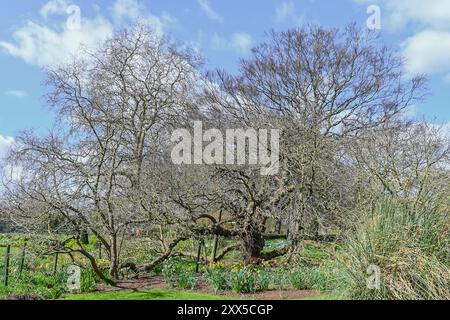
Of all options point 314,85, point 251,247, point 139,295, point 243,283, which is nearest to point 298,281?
point 243,283

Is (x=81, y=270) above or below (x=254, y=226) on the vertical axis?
below

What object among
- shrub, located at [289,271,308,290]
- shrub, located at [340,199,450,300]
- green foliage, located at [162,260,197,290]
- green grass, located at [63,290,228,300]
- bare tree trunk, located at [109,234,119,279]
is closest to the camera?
shrub, located at [340,199,450,300]

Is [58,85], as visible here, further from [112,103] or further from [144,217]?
[144,217]

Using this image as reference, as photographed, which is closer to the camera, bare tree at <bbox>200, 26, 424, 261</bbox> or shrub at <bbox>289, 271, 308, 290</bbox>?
shrub at <bbox>289, 271, 308, 290</bbox>

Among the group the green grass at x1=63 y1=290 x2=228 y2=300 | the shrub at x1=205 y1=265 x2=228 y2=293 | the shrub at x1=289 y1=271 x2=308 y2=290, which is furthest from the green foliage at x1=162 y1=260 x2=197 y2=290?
the shrub at x1=289 y1=271 x2=308 y2=290

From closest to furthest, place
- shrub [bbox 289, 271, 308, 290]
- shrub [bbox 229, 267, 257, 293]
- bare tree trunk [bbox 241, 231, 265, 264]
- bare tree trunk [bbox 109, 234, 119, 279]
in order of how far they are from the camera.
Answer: shrub [bbox 229, 267, 257, 293], shrub [bbox 289, 271, 308, 290], bare tree trunk [bbox 109, 234, 119, 279], bare tree trunk [bbox 241, 231, 265, 264]

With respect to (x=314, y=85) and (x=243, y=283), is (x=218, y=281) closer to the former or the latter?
(x=243, y=283)

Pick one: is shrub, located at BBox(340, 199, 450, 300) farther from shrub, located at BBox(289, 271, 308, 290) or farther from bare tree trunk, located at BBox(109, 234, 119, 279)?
bare tree trunk, located at BBox(109, 234, 119, 279)

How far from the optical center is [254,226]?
10.5m

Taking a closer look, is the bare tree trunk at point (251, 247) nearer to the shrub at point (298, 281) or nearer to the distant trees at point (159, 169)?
the distant trees at point (159, 169)

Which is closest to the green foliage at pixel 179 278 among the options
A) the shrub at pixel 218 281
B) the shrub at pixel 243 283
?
the shrub at pixel 218 281
